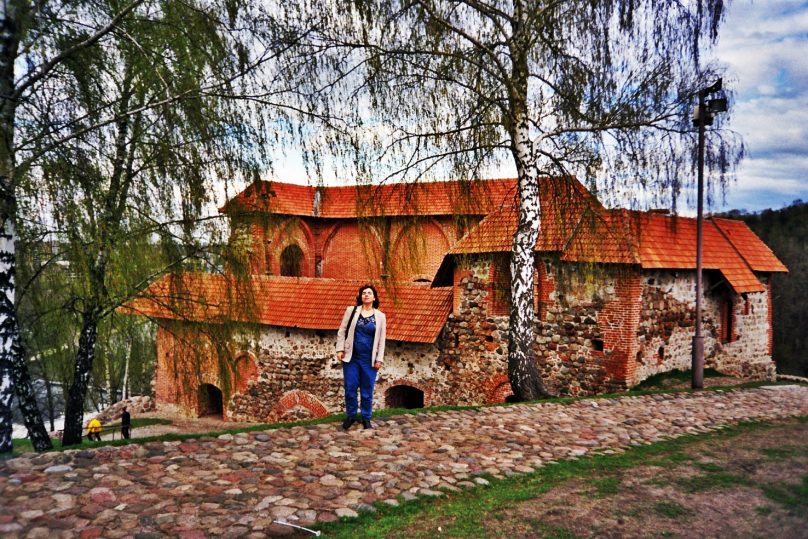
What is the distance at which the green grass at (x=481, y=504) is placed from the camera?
4.17 meters

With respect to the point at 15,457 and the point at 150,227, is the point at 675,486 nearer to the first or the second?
the point at 150,227

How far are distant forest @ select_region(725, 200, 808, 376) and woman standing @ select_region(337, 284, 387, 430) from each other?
29268mm

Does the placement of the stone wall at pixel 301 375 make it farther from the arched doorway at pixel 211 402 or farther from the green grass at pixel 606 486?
the green grass at pixel 606 486

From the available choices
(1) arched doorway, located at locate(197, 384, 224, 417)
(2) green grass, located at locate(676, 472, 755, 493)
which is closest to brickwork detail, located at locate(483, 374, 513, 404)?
(2) green grass, located at locate(676, 472, 755, 493)

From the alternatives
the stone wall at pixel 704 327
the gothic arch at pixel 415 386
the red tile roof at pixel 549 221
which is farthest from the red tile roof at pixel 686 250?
the gothic arch at pixel 415 386

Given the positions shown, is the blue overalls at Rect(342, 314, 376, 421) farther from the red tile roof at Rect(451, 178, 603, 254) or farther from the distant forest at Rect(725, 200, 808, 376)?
the distant forest at Rect(725, 200, 808, 376)

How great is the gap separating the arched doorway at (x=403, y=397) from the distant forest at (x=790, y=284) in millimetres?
22918

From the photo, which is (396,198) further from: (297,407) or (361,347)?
(297,407)

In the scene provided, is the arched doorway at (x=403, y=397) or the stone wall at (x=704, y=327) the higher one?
the stone wall at (x=704, y=327)

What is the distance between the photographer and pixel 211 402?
767 inches

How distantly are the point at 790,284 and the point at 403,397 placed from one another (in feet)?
94.1

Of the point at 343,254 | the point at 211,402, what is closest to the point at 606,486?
the point at 211,402

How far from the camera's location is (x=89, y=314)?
6383 mm

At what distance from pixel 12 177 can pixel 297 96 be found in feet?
8.87
